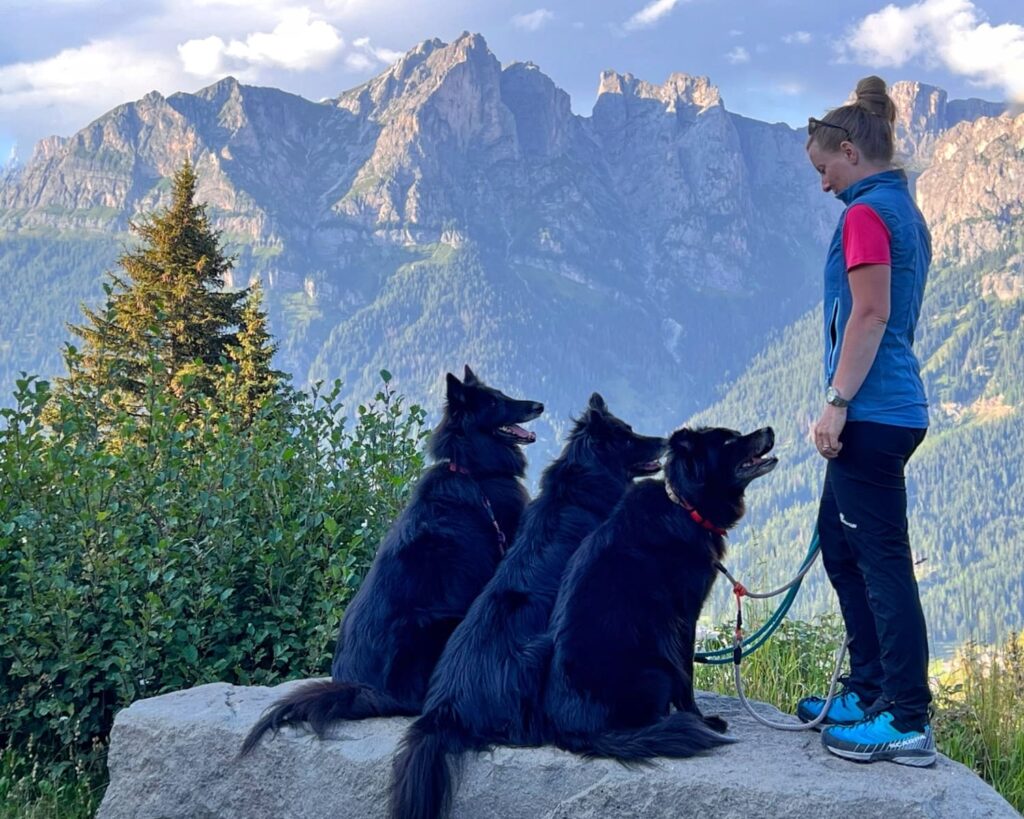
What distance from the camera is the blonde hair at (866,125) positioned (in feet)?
14.8

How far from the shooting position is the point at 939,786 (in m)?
4.20

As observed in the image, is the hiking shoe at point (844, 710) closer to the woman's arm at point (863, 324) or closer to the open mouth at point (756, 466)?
the open mouth at point (756, 466)

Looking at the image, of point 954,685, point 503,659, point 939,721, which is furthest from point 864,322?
point 954,685

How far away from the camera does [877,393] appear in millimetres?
4398

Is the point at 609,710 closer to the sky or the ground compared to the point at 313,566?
closer to the ground

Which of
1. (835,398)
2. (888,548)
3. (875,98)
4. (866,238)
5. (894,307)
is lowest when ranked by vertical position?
(888,548)

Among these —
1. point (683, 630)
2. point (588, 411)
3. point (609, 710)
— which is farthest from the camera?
point (588, 411)

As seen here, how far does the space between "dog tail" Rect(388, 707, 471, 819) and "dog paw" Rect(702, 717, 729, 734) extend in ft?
3.90

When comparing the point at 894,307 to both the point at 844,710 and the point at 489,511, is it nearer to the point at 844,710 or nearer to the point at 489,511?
the point at 844,710

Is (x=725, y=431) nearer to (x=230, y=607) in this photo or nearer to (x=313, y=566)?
(x=313, y=566)

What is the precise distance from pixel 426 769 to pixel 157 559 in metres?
3.00

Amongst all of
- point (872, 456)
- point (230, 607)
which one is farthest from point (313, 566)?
point (872, 456)

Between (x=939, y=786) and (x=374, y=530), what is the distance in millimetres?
4476

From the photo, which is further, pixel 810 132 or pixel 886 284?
pixel 810 132
